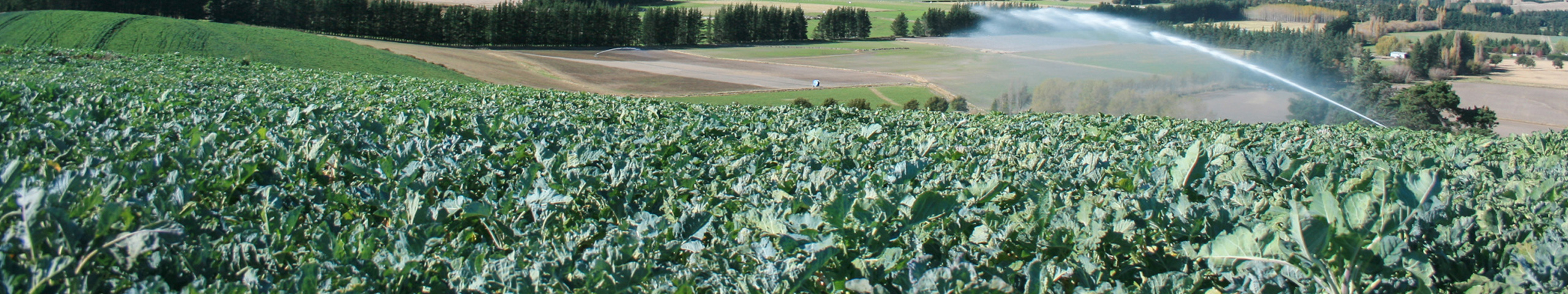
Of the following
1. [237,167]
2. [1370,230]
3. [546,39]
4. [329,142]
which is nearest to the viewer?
[1370,230]

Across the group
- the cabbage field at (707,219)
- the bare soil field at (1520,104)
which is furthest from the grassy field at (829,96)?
the cabbage field at (707,219)

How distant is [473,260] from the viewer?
2303mm

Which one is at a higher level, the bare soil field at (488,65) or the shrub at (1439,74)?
the shrub at (1439,74)

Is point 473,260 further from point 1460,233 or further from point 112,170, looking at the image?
point 1460,233

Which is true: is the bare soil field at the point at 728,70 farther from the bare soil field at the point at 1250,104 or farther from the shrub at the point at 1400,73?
the shrub at the point at 1400,73

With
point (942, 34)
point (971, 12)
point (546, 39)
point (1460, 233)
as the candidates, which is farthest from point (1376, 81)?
point (546, 39)

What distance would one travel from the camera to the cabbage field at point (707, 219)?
6.92 ft

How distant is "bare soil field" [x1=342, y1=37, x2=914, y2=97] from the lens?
63.7m

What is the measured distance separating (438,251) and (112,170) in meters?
1.94

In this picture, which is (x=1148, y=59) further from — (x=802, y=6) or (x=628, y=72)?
(x=802, y=6)

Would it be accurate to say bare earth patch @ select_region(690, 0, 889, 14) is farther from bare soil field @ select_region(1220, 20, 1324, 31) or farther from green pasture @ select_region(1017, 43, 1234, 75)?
green pasture @ select_region(1017, 43, 1234, 75)

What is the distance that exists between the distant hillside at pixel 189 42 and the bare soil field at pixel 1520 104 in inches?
2937

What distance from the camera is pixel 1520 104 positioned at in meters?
68.4

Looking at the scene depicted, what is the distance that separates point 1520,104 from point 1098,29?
47.6 meters
